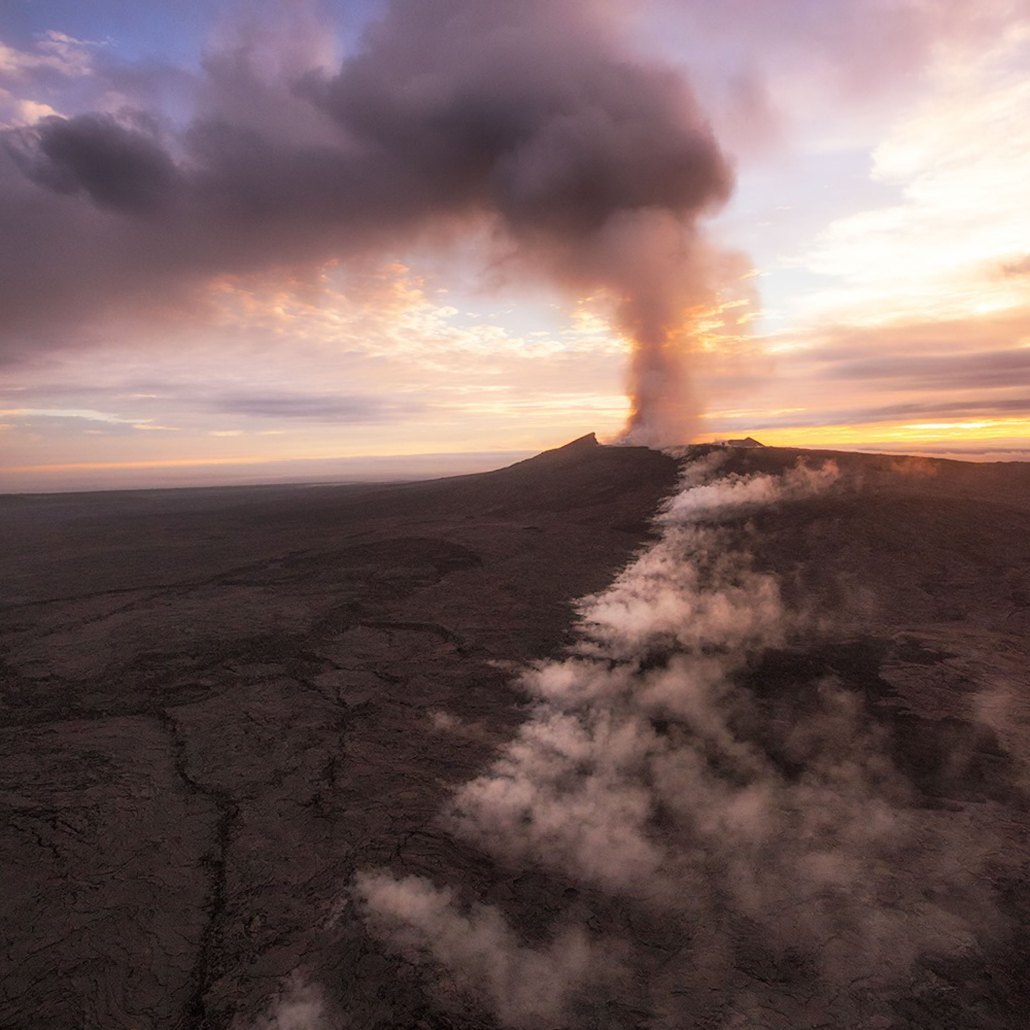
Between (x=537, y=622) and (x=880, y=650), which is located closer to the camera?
(x=880, y=650)

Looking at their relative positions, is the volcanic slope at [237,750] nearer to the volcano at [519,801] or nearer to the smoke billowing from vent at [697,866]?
the volcano at [519,801]

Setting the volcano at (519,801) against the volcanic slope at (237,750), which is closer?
the volcano at (519,801)

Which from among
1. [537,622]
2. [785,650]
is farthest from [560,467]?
[785,650]

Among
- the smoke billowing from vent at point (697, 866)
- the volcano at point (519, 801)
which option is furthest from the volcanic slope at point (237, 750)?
the smoke billowing from vent at point (697, 866)

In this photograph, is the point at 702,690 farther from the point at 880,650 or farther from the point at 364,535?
the point at 364,535

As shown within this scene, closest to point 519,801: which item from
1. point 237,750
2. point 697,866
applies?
point 697,866

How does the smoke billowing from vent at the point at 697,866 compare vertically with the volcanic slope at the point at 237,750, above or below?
below
